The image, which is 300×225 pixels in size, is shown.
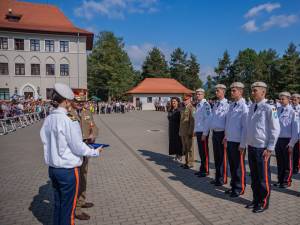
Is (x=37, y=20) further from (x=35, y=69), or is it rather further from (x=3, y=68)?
(x=3, y=68)

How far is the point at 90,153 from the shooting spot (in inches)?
138

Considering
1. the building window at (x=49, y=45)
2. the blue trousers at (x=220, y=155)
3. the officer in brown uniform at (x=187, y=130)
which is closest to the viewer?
the blue trousers at (x=220, y=155)

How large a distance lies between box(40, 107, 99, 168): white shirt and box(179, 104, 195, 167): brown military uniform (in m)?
5.12

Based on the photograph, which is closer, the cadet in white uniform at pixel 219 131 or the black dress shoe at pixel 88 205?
the black dress shoe at pixel 88 205

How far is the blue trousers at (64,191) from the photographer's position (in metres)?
3.46

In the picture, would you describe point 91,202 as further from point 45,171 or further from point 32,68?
point 32,68

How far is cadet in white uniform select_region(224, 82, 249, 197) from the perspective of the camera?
573 centimetres

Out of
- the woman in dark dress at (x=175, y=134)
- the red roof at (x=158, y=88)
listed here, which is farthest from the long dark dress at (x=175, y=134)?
the red roof at (x=158, y=88)

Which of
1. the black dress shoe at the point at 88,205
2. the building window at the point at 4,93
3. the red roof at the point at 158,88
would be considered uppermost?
the red roof at the point at 158,88

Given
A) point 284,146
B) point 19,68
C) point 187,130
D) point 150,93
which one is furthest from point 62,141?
point 150,93

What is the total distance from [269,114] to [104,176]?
13.9 feet

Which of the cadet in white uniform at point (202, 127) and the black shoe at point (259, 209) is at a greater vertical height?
the cadet in white uniform at point (202, 127)

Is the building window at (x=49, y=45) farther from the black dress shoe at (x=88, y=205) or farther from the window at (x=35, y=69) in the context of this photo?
the black dress shoe at (x=88, y=205)

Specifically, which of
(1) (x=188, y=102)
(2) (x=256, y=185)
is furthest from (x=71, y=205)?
(1) (x=188, y=102)
